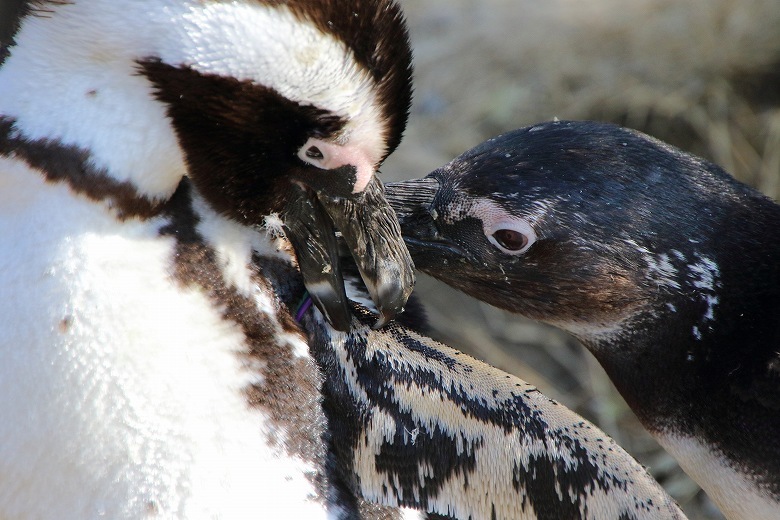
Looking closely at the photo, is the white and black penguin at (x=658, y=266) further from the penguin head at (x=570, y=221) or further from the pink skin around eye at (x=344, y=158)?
the pink skin around eye at (x=344, y=158)

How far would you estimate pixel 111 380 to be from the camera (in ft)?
3.51

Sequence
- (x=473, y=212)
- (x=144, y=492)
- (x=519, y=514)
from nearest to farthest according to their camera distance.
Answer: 1. (x=144, y=492)
2. (x=519, y=514)
3. (x=473, y=212)

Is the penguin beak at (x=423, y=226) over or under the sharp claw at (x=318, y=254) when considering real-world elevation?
under

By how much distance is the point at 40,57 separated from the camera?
39.7 inches

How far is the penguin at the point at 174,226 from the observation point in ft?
3.28

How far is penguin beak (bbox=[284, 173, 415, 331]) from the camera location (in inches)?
45.3

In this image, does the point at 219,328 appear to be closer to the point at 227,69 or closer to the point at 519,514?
the point at 227,69

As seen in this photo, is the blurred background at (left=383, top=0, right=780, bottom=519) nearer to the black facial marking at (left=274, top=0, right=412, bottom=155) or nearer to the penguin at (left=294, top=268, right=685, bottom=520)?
the penguin at (left=294, top=268, right=685, bottom=520)

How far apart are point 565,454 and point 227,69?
73cm

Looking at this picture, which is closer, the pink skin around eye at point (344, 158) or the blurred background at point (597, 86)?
the pink skin around eye at point (344, 158)

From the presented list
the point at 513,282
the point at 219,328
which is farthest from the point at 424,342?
the point at 219,328

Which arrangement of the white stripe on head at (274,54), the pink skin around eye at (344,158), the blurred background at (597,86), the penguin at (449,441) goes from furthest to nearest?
the blurred background at (597,86), the penguin at (449,441), the pink skin around eye at (344,158), the white stripe on head at (274,54)

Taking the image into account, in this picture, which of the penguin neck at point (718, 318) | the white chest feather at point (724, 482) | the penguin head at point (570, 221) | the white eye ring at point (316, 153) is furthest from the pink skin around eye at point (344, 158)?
the white chest feather at point (724, 482)

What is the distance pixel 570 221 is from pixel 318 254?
1.44 ft
